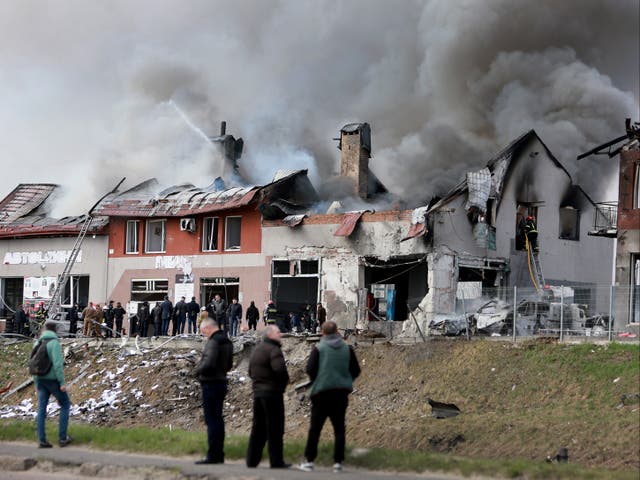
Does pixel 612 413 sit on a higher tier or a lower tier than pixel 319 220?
lower

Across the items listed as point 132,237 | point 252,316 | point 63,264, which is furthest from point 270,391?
point 63,264

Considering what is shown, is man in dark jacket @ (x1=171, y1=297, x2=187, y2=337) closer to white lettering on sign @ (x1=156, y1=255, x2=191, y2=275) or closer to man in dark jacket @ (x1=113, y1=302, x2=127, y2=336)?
man in dark jacket @ (x1=113, y1=302, x2=127, y2=336)

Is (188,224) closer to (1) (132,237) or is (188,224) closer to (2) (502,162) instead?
(1) (132,237)

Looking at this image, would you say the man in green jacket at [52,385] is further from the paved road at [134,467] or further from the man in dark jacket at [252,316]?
the man in dark jacket at [252,316]

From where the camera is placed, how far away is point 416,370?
2472 centimetres

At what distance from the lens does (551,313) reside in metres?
25.6

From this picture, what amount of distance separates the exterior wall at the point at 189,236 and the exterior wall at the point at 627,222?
14812 millimetres

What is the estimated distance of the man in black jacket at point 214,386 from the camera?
13.3 metres

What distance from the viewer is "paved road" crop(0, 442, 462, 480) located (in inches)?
486

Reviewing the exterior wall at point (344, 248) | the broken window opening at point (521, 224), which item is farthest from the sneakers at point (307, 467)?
the broken window opening at point (521, 224)

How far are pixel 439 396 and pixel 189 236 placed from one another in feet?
69.7

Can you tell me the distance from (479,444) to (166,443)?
5.90 m

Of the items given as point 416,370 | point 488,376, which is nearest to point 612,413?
point 488,376

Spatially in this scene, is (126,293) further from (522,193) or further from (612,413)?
(612,413)
